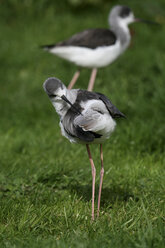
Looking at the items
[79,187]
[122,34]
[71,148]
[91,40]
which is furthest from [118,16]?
[79,187]

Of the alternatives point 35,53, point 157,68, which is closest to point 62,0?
A: point 35,53

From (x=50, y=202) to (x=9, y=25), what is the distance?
6571 millimetres

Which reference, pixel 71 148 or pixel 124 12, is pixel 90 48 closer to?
pixel 124 12

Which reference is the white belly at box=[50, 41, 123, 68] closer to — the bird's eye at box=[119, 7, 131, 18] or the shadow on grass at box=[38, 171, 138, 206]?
the bird's eye at box=[119, 7, 131, 18]

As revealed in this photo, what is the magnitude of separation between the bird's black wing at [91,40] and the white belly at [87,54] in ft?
0.17

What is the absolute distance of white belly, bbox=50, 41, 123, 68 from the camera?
21.2 ft

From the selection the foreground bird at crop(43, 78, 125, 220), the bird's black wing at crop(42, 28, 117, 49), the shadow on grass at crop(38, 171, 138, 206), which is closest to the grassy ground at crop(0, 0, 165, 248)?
the shadow on grass at crop(38, 171, 138, 206)

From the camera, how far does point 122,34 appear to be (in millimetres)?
6977

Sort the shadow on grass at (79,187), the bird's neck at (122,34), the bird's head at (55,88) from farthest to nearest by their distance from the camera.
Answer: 1. the bird's neck at (122,34)
2. the shadow on grass at (79,187)
3. the bird's head at (55,88)

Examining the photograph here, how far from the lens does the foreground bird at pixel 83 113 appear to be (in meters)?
3.14

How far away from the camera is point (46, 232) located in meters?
3.22

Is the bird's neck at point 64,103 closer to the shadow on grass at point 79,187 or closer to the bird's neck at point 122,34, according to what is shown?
the shadow on grass at point 79,187

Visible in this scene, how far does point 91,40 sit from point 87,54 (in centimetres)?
21

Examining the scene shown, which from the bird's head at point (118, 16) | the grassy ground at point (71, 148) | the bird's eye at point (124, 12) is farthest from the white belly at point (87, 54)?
the bird's eye at point (124, 12)
